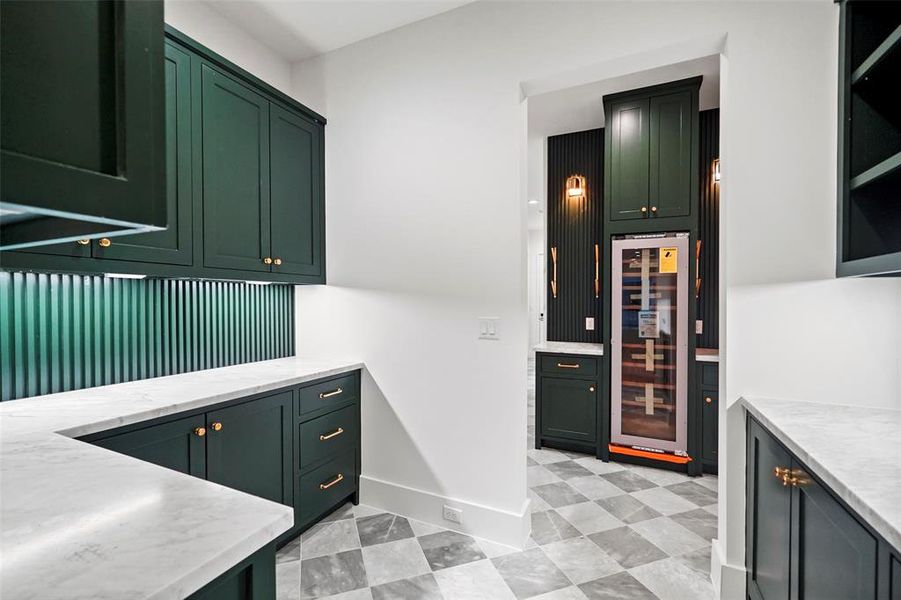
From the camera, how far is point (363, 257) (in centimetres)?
264

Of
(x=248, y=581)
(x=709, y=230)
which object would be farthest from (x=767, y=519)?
(x=709, y=230)

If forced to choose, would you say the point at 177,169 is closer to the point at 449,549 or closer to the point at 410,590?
the point at 410,590

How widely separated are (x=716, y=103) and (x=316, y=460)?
13.3ft

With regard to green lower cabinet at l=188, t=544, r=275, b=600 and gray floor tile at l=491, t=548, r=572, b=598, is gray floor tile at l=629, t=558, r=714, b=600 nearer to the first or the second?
gray floor tile at l=491, t=548, r=572, b=598

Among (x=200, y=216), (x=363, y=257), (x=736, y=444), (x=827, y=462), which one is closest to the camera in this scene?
(x=827, y=462)

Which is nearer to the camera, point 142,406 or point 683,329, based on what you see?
point 142,406

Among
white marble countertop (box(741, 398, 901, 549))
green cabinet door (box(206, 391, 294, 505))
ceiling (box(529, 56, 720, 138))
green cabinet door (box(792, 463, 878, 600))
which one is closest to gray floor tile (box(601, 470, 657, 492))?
white marble countertop (box(741, 398, 901, 549))

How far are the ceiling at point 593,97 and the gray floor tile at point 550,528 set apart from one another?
2.92 metres

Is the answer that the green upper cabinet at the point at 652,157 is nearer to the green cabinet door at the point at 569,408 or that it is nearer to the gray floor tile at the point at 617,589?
the green cabinet door at the point at 569,408

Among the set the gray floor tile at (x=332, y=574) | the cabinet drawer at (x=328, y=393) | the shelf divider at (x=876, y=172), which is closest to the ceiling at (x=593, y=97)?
the shelf divider at (x=876, y=172)

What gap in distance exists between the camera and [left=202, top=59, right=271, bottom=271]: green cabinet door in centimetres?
203

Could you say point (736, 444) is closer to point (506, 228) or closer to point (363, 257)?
point (506, 228)

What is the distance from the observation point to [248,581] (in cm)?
73

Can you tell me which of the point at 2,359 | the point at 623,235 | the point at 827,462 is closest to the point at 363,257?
the point at 2,359
